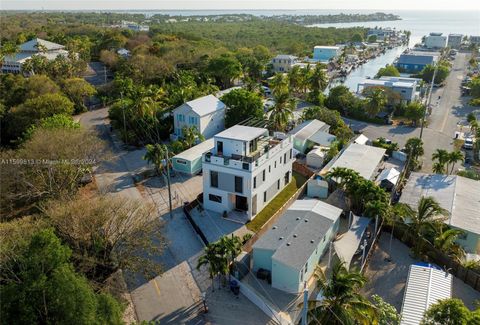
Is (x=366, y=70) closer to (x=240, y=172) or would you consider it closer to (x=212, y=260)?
(x=240, y=172)

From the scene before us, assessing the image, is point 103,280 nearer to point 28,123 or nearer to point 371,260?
point 371,260

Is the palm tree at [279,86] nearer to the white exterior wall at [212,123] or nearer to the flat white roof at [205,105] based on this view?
A: the flat white roof at [205,105]

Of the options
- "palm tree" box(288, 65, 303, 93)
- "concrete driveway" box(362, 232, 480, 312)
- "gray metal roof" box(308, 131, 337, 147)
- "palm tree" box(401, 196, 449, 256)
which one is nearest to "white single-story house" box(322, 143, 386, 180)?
"gray metal roof" box(308, 131, 337, 147)

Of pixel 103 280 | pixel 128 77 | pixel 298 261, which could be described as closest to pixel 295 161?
pixel 298 261

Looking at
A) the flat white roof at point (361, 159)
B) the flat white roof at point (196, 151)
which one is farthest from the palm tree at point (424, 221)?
the flat white roof at point (196, 151)

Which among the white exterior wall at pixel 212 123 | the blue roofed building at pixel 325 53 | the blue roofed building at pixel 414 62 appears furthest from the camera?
the blue roofed building at pixel 325 53

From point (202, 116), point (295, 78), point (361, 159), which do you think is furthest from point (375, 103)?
point (202, 116)

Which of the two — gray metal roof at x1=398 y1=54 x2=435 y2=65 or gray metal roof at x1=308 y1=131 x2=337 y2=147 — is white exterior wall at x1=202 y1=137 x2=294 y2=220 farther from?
gray metal roof at x1=398 y1=54 x2=435 y2=65
